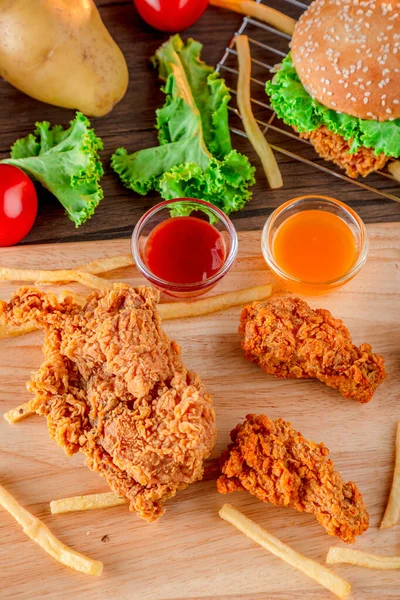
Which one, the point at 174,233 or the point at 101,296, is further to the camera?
the point at 174,233

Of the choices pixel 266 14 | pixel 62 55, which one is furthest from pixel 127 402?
pixel 266 14

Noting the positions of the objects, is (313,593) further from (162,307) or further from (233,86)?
(233,86)

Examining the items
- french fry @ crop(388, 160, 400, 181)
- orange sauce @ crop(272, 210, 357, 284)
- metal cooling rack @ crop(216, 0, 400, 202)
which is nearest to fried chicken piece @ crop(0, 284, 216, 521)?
orange sauce @ crop(272, 210, 357, 284)

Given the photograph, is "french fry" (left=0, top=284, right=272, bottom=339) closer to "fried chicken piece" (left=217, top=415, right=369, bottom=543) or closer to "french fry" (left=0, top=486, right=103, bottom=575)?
"fried chicken piece" (left=217, top=415, right=369, bottom=543)

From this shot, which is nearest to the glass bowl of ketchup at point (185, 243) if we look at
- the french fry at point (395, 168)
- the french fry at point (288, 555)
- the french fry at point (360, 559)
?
the french fry at point (395, 168)

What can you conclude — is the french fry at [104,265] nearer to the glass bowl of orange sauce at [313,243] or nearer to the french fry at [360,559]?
the glass bowl of orange sauce at [313,243]

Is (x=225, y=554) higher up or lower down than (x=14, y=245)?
lower down

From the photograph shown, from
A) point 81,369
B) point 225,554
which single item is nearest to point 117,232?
point 81,369
